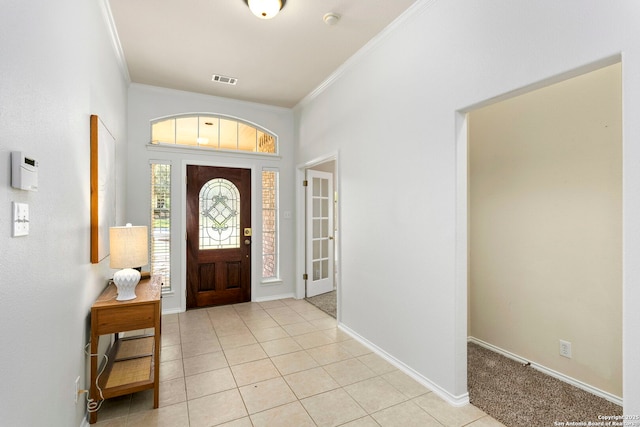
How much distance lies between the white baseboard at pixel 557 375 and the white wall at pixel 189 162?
9.47 feet

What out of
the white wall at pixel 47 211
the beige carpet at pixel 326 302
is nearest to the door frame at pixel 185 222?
the beige carpet at pixel 326 302

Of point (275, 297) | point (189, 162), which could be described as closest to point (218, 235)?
point (189, 162)

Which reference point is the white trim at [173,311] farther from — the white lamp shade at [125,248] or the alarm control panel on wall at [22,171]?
the alarm control panel on wall at [22,171]

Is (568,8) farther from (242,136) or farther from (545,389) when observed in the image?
(242,136)

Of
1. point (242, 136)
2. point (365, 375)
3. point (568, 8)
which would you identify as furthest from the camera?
point (242, 136)

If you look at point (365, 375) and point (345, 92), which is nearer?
point (365, 375)

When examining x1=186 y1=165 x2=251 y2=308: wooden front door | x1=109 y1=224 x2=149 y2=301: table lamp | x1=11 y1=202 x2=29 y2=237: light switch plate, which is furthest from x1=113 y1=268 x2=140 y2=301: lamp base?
x1=186 y1=165 x2=251 y2=308: wooden front door

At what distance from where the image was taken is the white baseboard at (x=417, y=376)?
2236 millimetres

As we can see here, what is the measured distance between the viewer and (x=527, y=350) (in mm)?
2775

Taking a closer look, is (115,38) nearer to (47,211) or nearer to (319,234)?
(47,211)

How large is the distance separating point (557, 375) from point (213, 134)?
471cm

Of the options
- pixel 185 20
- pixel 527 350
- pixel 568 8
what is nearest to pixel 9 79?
pixel 185 20

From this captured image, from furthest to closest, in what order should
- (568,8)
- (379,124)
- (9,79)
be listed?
(379,124) < (568,8) < (9,79)

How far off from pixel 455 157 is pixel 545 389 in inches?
74.5
